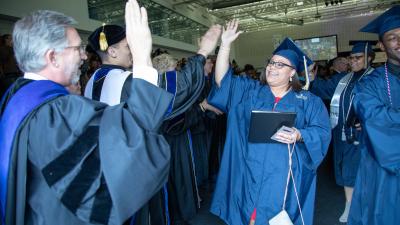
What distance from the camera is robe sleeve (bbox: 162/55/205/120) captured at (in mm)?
1884

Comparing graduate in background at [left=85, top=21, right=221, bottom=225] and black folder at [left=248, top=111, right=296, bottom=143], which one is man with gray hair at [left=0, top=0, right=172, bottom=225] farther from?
black folder at [left=248, top=111, right=296, bottom=143]

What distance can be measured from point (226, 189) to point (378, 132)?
1.13 metres

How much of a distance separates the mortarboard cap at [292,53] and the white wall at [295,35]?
1527 cm

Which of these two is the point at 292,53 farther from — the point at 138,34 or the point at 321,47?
the point at 321,47

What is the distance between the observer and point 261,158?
2168 mm

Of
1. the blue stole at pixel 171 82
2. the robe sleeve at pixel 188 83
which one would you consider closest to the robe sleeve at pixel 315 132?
the robe sleeve at pixel 188 83

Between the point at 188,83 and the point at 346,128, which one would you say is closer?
the point at 188,83

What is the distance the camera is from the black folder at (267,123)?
78.4 inches

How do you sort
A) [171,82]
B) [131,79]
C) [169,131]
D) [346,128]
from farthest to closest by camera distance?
[346,128]
[169,131]
[171,82]
[131,79]

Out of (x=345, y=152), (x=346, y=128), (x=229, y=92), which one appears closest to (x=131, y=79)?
(x=229, y=92)

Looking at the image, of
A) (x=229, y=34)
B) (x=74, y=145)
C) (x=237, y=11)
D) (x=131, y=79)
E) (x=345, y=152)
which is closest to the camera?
(x=74, y=145)

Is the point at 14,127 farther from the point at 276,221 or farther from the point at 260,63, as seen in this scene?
the point at 260,63

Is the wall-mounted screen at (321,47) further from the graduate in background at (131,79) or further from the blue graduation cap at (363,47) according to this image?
the graduate in background at (131,79)

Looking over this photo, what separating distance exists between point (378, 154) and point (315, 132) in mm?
406
